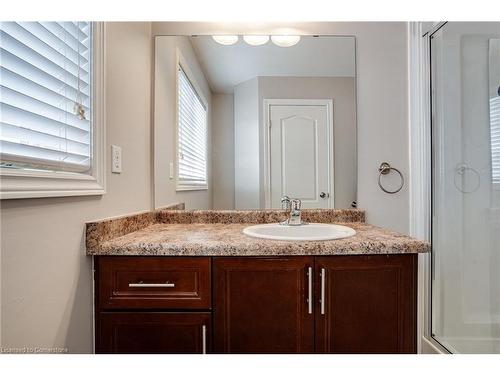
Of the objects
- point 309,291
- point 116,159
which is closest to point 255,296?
point 309,291

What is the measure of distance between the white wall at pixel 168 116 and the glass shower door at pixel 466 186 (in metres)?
1.36

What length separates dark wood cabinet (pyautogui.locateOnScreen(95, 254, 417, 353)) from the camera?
907 millimetres

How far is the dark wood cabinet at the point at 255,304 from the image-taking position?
35.7 inches

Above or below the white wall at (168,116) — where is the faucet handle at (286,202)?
below

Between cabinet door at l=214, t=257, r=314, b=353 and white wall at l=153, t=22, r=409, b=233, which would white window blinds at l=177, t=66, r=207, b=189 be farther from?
cabinet door at l=214, t=257, r=314, b=353

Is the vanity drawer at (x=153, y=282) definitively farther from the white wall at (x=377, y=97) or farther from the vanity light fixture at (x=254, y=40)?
the vanity light fixture at (x=254, y=40)

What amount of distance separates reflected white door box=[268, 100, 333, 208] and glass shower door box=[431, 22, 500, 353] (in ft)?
2.08

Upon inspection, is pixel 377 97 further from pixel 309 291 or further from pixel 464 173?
pixel 309 291

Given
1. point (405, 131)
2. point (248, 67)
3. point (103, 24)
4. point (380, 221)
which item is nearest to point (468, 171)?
point (405, 131)

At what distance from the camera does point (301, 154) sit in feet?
4.95

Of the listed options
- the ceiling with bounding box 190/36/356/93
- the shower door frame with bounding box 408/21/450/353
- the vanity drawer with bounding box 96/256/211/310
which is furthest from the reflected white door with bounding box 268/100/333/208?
the vanity drawer with bounding box 96/256/211/310

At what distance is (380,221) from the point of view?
150 cm

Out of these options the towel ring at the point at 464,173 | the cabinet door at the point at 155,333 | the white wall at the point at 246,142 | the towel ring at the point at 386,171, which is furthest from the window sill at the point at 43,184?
the towel ring at the point at 464,173
